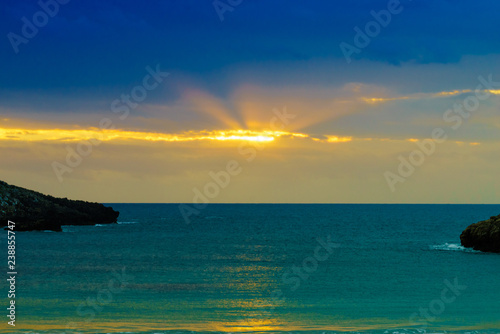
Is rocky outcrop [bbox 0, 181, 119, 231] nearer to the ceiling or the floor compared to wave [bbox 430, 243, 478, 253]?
nearer to the ceiling

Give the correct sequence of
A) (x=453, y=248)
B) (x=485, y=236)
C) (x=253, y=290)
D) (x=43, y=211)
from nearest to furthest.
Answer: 1. (x=253, y=290)
2. (x=485, y=236)
3. (x=453, y=248)
4. (x=43, y=211)

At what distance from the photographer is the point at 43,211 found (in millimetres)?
111875

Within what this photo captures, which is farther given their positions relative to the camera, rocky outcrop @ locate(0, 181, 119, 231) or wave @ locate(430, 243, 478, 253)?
rocky outcrop @ locate(0, 181, 119, 231)

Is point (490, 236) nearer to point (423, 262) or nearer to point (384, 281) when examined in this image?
point (423, 262)

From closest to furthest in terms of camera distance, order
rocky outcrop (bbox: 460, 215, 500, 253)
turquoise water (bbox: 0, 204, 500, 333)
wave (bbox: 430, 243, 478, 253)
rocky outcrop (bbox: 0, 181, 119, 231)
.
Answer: turquoise water (bbox: 0, 204, 500, 333)
rocky outcrop (bbox: 460, 215, 500, 253)
wave (bbox: 430, 243, 478, 253)
rocky outcrop (bbox: 0, 181, 119, 231)

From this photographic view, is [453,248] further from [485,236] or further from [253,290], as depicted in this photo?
[253,290]

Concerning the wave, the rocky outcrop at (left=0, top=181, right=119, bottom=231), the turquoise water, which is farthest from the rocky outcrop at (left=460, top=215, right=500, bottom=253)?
the rocky outcrop at (left=0, top=181, right=119, bottom=231)

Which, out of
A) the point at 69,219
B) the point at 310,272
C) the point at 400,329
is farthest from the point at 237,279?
the point at 69,219

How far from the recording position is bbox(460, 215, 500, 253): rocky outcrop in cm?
6294

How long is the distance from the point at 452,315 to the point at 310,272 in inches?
711

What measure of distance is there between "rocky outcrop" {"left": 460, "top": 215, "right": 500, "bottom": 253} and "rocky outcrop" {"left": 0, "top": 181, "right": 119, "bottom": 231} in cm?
6458

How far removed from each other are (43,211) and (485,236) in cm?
8312

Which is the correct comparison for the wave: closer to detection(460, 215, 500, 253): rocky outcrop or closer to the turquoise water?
the turquoise water

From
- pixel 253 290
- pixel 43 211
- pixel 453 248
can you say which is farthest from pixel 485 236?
pixel 43 211
